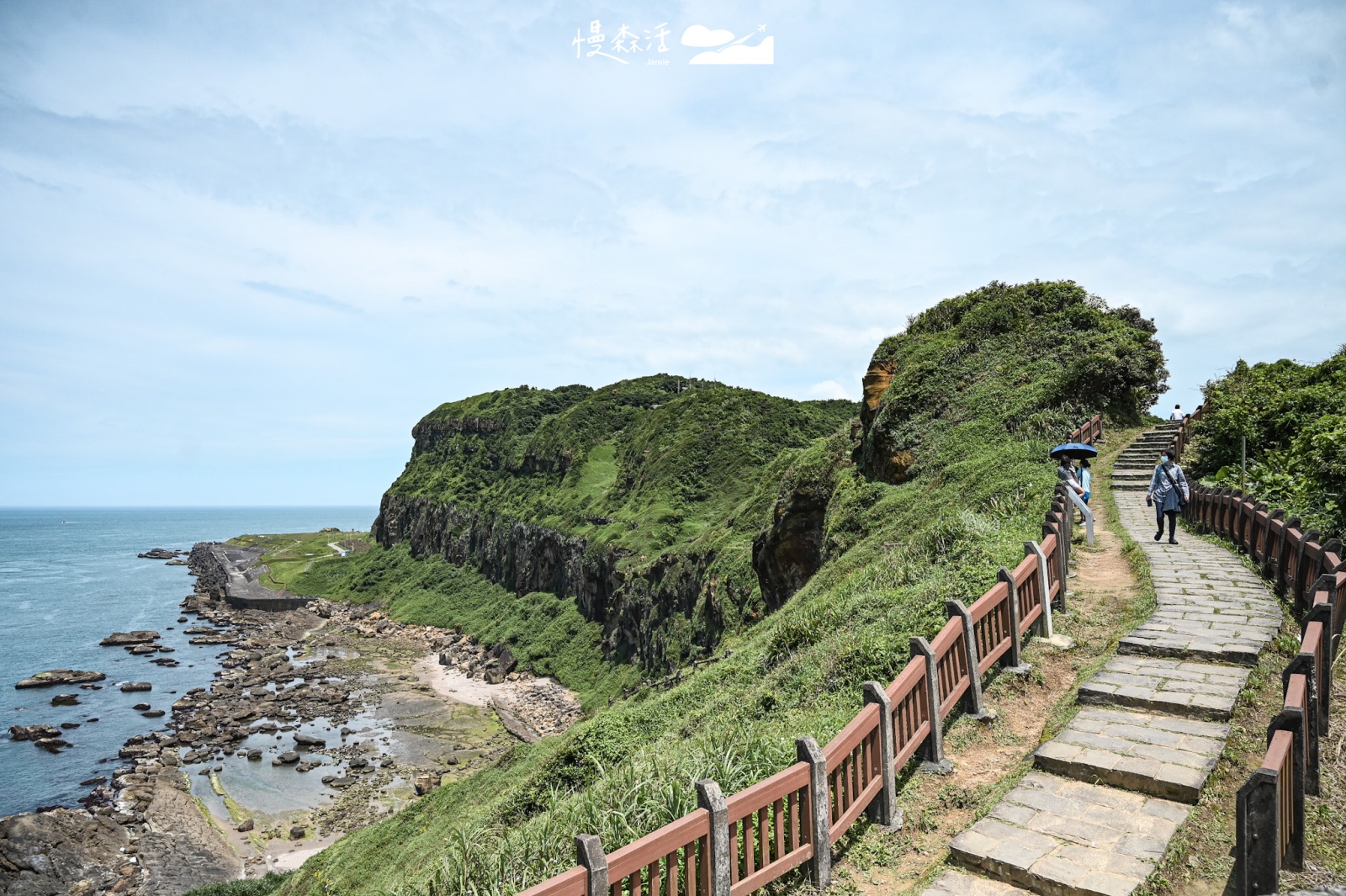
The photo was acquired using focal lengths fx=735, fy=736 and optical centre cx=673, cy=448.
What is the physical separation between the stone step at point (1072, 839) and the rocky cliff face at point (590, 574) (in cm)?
3224

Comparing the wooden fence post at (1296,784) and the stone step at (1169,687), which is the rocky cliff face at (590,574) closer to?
the stone step at (1169,687)

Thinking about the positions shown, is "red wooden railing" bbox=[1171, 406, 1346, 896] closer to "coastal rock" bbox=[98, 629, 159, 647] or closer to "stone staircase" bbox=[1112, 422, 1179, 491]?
"stone staircase" bbox=[1112, 422, 1179, 491]

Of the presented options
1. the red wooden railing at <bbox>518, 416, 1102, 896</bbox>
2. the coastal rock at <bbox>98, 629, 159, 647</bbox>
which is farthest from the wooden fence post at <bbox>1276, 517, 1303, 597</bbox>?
the coastal rock at <bbox>98, 629, 159, 647</bbox>

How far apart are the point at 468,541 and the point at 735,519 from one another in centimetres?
5150

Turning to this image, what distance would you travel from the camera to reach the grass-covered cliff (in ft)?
27.0

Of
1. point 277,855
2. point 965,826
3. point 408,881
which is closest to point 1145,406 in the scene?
point 965,826

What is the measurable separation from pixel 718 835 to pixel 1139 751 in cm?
420

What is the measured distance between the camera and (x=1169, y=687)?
788 cm

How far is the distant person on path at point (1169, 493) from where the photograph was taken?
583 inches

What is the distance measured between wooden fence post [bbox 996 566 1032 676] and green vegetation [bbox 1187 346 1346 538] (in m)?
7.30

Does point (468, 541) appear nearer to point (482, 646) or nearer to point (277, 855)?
point (482, 646)

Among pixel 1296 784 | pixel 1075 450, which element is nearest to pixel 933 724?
pixel 1296 784

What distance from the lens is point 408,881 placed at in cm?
1091

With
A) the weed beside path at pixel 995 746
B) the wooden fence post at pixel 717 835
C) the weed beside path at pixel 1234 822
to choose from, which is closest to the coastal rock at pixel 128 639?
the weed beside path at pixel 995 746
